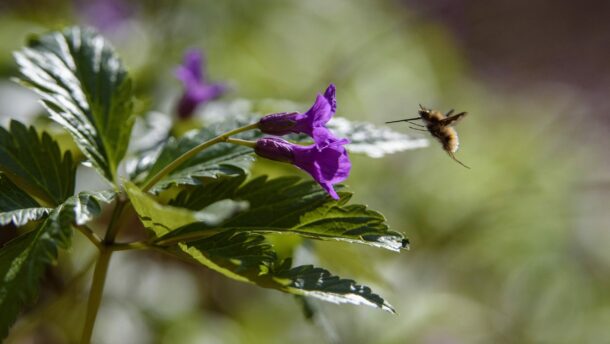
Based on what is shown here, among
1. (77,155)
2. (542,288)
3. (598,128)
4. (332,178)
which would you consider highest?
(598,128)

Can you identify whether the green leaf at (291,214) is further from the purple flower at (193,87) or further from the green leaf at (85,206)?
the purple flower at (193,87)

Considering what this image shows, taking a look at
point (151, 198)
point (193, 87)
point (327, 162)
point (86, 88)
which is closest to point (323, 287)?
point (327, 162)

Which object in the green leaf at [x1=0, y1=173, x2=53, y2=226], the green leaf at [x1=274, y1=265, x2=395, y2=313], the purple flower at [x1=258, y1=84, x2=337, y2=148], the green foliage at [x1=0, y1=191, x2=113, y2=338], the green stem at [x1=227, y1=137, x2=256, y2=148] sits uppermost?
the purple flower at [x1=258, y1=84, x2=337, y2=148]

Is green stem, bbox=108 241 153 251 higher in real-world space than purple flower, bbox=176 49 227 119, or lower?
lower

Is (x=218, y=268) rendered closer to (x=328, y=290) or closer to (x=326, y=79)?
(x=328, y=290)

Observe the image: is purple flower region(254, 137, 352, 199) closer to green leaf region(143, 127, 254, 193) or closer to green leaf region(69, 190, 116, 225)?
green leaf region(143, 127, 254, 193)

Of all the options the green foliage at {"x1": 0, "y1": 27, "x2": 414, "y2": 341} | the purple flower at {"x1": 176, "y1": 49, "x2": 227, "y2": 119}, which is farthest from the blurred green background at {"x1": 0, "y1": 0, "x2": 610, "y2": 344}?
the green foliage at {"x1": 0, "y1": 27, "x2": 414, "y2": 341}

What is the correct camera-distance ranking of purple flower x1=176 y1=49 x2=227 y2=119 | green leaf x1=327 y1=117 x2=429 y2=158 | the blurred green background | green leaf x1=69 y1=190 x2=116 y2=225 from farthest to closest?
1. the blurred green background
2. purple flower x1=176 y1=49 x2=227 y2=119
3. green leaf x1=327 y1=117 x2=429 y2=158
4. green leaf x1=69 y1=190 x2=116 y2=225

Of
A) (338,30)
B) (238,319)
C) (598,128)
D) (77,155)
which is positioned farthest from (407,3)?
(77,155)
